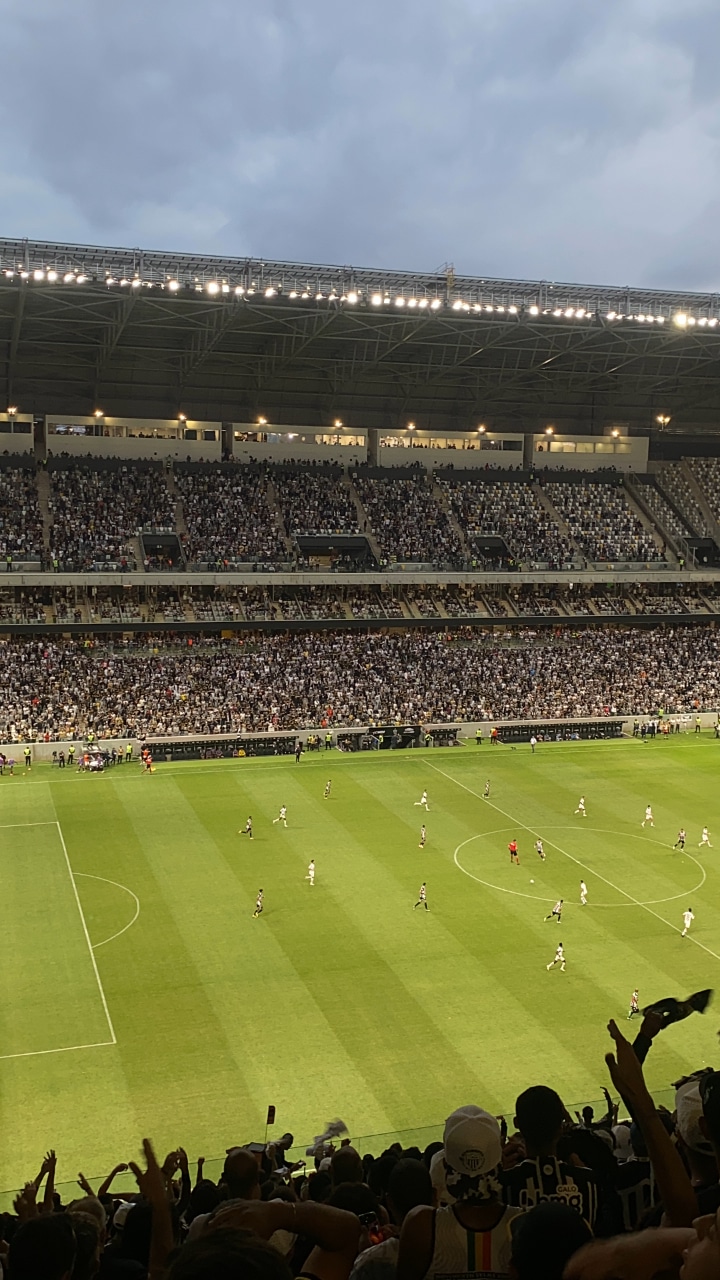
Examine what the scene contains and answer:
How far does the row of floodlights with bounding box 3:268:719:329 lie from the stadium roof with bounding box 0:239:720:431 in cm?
11

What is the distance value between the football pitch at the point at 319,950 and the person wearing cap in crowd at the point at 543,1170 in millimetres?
12947

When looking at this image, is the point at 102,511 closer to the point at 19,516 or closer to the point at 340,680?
the point at 19,516

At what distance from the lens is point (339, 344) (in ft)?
214

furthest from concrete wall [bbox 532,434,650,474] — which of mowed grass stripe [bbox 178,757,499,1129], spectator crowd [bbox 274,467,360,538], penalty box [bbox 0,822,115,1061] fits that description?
penalty box [bbox 0,822,115,1061]

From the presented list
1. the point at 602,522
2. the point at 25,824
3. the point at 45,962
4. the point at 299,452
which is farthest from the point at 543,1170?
the point at 602,522

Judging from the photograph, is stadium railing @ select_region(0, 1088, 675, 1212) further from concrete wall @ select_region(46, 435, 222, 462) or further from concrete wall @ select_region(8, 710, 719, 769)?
concrete wall @ select_region(46, 435, 222, 462)

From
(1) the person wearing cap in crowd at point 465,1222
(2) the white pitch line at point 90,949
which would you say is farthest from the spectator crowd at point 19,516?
(1) the person wearing cap in crowd at point 465,1222

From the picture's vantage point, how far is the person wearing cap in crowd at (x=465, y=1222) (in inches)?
181

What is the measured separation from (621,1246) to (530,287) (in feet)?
198

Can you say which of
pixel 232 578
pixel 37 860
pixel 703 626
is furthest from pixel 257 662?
pixel 703 626

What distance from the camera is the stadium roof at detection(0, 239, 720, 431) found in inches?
2121

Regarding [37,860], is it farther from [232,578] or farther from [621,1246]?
[621,1246]

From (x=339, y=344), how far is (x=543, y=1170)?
63.0m

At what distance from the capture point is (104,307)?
57031mm
